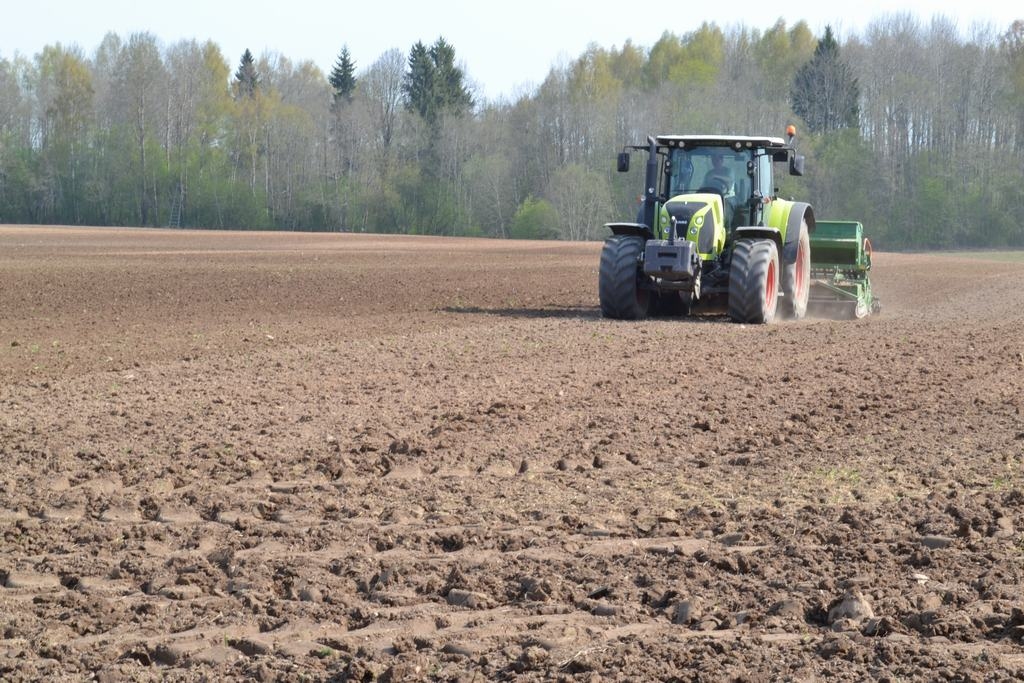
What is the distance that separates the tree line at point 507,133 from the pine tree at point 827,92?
132 millimetres

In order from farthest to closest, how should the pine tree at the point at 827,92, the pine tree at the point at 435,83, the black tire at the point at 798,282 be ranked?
the pine tree at the point at 435,83 → the pine tree at the point at 827,92 → the black tire at the point at 798,282

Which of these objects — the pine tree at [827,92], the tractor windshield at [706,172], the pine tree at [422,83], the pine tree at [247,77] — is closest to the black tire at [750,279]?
the tractor windshield at [706,172]

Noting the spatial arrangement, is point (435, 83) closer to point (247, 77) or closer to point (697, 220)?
point (247, 77)

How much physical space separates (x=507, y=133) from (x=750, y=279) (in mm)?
60491

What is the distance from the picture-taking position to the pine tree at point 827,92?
71688mm

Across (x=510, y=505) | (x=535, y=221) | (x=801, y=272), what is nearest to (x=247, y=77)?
(x=535, y=221)

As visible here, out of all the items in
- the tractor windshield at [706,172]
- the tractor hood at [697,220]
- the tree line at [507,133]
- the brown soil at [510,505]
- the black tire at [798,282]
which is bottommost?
the brown soil at [510,505]

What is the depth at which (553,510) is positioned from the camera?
254 inches

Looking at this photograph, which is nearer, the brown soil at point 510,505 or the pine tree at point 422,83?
the brown soil at point 510,505

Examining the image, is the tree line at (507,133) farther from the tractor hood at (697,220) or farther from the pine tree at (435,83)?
the tractor hood at (697,220)

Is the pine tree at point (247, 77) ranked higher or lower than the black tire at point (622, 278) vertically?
higher

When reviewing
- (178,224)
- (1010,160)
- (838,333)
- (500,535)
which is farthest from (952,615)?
(178,224)

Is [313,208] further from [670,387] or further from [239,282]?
[670,387]

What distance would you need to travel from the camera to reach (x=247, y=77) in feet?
282
